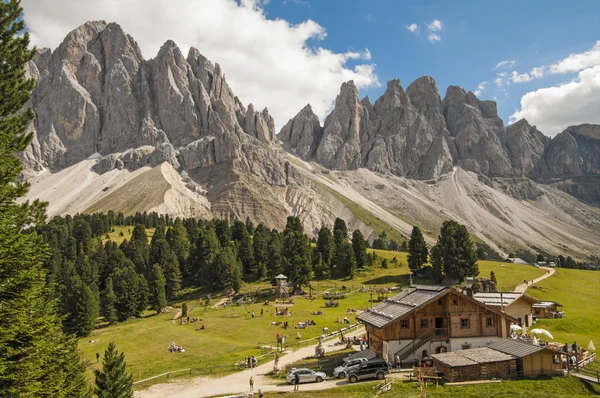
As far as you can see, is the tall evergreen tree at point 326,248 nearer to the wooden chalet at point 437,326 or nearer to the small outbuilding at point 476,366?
the wooden chalet at point 437,326

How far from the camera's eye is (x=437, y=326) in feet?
157

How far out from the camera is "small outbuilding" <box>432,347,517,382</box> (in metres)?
38.6

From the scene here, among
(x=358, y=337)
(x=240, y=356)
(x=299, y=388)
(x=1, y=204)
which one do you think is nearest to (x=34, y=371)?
(x=1, y=204)

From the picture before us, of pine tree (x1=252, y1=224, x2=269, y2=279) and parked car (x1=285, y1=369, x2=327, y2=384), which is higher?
pine tree (x1=252, y1=224, x2=269, y2=279)

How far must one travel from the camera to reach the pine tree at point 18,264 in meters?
21.3

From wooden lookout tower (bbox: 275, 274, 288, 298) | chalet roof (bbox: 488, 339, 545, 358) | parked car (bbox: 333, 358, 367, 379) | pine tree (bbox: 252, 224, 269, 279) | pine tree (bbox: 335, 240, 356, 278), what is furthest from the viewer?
pine tree (bbox: 252, 224, 269, 279)

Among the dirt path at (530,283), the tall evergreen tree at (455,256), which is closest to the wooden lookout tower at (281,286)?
the tall evergreen tree at (455,256)

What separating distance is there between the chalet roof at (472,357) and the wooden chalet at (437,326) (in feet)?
13.9

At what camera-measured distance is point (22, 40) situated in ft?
82.9

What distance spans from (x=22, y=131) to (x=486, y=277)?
102 meters

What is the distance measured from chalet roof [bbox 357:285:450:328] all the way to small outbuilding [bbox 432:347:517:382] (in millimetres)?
6958

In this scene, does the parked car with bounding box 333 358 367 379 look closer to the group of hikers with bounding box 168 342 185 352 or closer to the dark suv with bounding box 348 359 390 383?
the dark suv with bounding box 348 359 390 383

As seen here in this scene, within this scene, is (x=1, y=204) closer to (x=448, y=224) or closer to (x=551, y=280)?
(x=448, y=224)

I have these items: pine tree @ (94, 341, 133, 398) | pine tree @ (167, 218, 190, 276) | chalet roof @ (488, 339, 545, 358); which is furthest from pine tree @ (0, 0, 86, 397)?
pine tree @ (167, 218, 190, 276)
